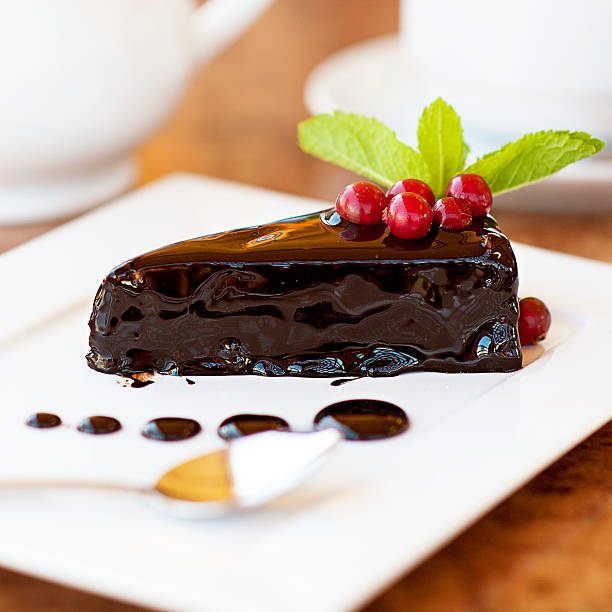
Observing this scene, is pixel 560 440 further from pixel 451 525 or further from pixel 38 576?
pixel 38 576

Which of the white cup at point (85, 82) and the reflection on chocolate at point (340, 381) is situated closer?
the reflection on chocolate at point (340, 381)

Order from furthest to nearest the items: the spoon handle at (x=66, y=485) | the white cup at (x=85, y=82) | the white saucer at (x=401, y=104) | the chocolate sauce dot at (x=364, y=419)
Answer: the white saucer at (x=401, y=104), the white cup at (x=85, y=82), the chocolate sauce dot at (x=364, y=419), the spoon handle at (x=66, y=485)

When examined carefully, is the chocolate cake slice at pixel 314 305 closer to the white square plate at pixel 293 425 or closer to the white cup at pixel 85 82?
the white square plate at pixel 293 425

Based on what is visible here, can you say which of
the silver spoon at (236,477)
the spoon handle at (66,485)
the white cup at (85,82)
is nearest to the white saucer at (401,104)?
the white cup at (85,82)

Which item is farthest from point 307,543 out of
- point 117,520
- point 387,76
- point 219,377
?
point 387,76

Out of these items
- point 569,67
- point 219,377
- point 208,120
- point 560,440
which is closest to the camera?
point 560,440

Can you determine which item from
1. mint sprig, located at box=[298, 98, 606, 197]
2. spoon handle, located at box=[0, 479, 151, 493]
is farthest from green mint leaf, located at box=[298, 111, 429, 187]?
spoon handle, located at box=[0, 479, 151, 493]

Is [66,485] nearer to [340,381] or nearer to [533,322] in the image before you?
[340,381]

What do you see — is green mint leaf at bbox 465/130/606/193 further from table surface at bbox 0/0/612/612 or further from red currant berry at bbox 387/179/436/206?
table surface at bbox 0/0/612/612
